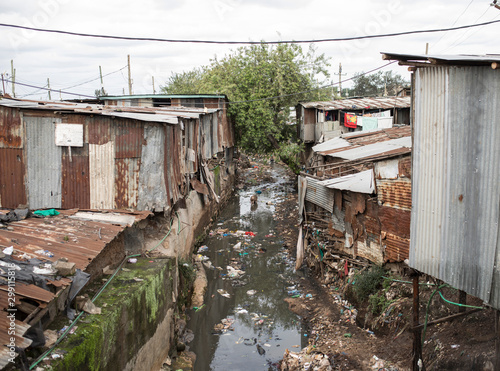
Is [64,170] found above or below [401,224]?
above

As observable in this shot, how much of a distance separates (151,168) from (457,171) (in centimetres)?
528

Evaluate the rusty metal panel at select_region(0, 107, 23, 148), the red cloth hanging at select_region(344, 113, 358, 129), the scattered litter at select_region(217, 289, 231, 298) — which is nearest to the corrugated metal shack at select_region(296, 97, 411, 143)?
the red cloth hanging at select_region(344, 113, 358, 129)

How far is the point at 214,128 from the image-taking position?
15.5 metres

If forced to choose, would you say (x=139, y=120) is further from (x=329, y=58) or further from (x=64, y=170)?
(x=329, y=58)

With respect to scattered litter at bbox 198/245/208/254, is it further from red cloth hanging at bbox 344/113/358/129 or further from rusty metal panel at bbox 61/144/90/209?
red cloth hanging at bbox 344/113/358/129

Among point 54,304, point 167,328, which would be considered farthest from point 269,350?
point 54,304

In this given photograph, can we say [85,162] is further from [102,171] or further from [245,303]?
[245,303]

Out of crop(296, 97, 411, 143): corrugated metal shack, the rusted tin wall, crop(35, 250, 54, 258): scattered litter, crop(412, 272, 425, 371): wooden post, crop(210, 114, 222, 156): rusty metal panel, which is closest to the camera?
crop(35, 250, 54, 258): scattered litter

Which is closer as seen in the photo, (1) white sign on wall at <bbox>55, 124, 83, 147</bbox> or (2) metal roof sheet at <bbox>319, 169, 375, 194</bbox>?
(1) white sign on wall at <bbox>55, 124, 83, 147</bbox>

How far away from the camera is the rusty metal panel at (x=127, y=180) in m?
7.59

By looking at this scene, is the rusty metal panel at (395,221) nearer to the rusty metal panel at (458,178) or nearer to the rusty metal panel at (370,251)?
the rusty metal panel at (370,251)

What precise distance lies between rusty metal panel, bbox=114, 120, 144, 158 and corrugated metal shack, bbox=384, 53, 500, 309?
15.5 feet

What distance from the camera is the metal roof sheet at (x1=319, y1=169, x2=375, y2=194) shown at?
7902 mm

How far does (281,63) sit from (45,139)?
13.9 m
